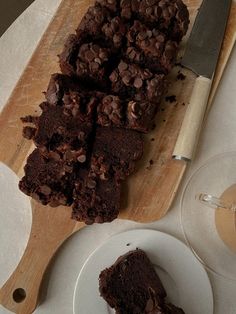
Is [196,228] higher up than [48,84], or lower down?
lower down

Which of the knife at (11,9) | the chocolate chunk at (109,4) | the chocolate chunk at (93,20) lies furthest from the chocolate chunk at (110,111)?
the knife at (11,9)

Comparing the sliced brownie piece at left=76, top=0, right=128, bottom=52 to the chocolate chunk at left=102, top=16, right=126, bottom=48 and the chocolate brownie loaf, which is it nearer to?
the chocolate chunk at left=102, top=16, right=126, bottom=48

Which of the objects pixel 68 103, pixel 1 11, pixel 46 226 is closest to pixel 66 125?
pixel 68 103

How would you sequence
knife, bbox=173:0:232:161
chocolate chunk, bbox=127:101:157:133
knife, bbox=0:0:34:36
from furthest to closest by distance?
1. knife, bbox=0:0:34:36
2. knife, bbox=173:0:232:161
3. chocolate chunk, bbox=127:101:157:133

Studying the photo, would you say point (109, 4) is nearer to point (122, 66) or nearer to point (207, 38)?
point (122, 66)

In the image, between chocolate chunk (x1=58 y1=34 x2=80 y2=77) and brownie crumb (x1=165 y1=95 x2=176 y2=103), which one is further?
brownie crumb (x1=165 y1=95 x2=176 y2=103)

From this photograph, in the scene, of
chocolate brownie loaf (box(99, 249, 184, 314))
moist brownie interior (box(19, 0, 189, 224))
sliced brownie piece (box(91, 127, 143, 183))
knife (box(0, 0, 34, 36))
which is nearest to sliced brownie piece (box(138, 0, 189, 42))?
moist brownie interior (box(19, 0, 189, 224))

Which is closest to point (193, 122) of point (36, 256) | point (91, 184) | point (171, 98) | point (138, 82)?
point (171, 98)

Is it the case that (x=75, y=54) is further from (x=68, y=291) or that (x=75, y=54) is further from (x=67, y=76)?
(x=68, y=291)
